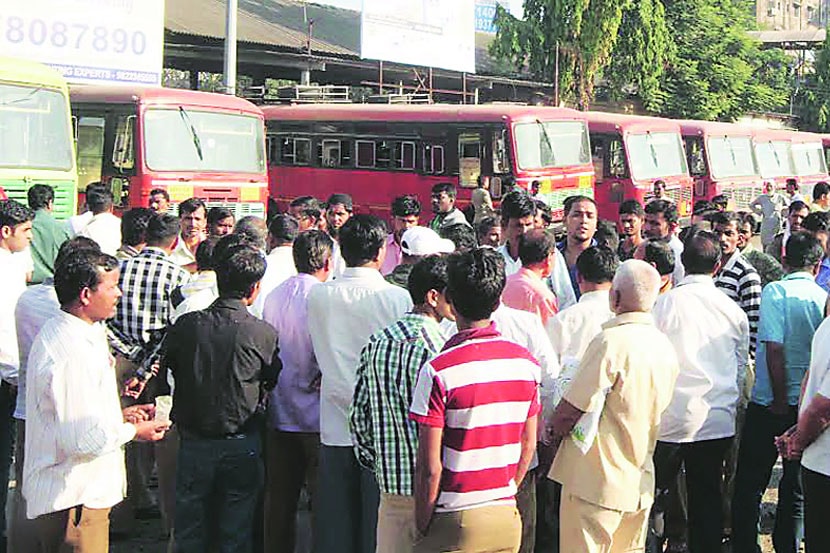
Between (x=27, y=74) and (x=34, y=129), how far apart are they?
65 cm

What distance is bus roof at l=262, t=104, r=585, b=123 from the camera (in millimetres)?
16969

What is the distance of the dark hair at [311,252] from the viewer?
211 inches

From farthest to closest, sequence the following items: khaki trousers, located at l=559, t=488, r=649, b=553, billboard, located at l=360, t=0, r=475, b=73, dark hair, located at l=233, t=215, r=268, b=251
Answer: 1. billboard, located at l=360, t=0, r=475, b=73
2. dark hair, located at l=233, t=215, r=268, b=251
3. khaki trousers, located at l=559, t=488, r=649, b=553

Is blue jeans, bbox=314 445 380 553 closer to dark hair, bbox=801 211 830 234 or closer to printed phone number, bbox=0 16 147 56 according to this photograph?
dark hair, bbox=801 211 830 234

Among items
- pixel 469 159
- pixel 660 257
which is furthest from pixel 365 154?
pixel 660 257

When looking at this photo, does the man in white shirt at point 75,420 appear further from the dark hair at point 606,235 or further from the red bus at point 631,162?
the red bus at point 631,162

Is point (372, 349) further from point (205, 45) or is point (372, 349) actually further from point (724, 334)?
point (205, 45)

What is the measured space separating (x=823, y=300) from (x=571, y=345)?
1479mm

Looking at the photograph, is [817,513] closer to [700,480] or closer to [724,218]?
[700,480]

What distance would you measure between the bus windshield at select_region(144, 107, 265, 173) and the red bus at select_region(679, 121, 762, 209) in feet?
34.9

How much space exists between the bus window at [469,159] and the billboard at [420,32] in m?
8.88

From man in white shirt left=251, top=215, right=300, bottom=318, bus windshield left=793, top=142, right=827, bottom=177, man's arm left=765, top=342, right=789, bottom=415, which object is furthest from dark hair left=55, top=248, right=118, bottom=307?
bus windshield left=793, top=142, right=827, bottom=177

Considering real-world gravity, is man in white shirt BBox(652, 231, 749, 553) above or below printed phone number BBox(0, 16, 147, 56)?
below

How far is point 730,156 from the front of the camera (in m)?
23.7
